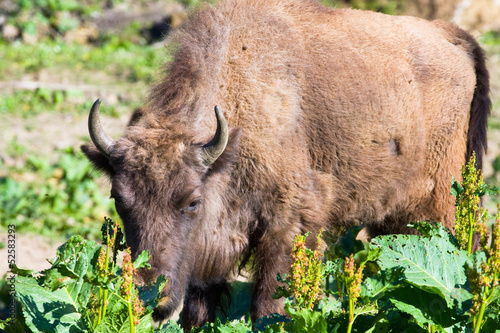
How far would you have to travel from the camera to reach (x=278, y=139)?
4.23 meters

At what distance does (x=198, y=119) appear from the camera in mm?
4098

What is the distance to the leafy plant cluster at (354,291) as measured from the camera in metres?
2.28

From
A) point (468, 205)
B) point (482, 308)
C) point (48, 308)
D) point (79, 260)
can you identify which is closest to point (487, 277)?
point (482, 308)

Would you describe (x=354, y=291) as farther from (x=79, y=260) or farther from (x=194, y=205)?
(x=194, y=205)

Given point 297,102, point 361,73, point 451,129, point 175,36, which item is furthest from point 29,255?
point 451,129

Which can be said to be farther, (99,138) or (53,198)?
(53,198)

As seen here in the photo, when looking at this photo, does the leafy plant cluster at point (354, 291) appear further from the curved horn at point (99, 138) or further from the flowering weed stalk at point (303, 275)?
the curved horn at point (99, 138)

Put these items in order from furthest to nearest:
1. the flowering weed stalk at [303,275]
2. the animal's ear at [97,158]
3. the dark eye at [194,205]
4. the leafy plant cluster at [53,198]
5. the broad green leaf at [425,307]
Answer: the leafy plant cluster at [53,198], the animal's ear at [97,158], the dark eye at [194,205], the broad green leaf at [425,307], the flowering weed stalk at [303,275]

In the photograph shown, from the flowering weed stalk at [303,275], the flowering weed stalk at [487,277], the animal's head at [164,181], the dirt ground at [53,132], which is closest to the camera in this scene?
the flowering weed stalk at [487,277]

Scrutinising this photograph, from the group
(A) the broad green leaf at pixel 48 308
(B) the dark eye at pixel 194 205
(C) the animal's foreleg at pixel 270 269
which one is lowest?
(C) the animal's foreleg at pixel 270 269

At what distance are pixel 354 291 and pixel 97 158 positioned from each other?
8.10ft

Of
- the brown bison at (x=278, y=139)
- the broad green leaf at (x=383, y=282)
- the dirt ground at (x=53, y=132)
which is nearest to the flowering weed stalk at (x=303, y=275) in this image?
the broad green leaf at (x=383, y=282)

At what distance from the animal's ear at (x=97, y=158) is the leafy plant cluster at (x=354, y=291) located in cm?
139

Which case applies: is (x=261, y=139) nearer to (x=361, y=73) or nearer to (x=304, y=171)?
(x=304, y=171)
